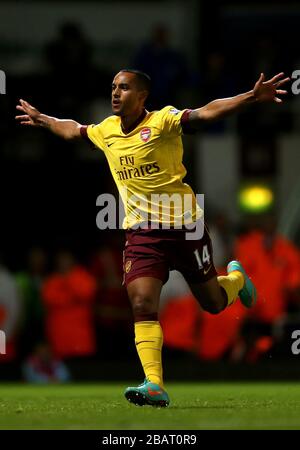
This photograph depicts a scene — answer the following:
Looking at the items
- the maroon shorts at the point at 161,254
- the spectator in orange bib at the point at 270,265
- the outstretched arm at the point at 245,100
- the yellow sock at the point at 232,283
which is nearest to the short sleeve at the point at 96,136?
the maroon shorts at the point at 161,254

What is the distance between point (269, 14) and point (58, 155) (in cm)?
525

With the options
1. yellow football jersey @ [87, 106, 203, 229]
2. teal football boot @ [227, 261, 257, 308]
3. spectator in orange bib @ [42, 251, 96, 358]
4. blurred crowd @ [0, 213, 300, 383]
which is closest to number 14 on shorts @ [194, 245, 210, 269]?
yellow football jersey @ [87, 106, 203, 229]

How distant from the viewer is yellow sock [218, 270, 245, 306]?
10.3 metres

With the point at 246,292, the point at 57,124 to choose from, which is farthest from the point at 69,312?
the point at 57,124

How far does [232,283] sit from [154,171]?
1482mm

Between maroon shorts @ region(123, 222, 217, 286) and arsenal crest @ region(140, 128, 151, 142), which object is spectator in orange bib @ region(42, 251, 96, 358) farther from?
arsenal crest @ region(140, 128, 151, 142)

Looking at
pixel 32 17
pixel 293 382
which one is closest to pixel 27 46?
pixel 32 17

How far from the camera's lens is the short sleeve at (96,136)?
32.3 feet

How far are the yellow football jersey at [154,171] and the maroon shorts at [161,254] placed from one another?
100mm

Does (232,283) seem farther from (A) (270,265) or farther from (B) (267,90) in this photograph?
(A) (270,265)

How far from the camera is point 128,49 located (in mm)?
20375

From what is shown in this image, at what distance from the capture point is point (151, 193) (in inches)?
374

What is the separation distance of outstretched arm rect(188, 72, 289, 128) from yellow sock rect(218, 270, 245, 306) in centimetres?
167

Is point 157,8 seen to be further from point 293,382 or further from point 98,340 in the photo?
point 293,382
